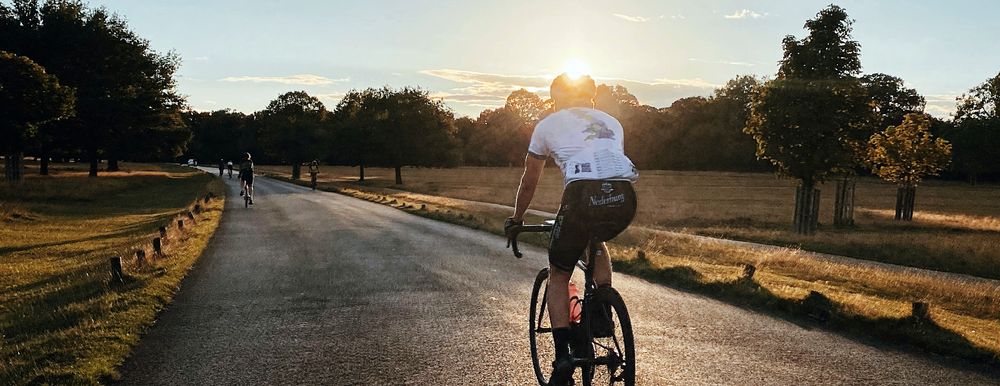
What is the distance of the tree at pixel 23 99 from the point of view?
1048 inches

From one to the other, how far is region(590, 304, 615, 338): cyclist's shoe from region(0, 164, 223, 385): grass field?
12.0ft

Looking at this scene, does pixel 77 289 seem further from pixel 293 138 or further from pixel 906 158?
pixel 293 138

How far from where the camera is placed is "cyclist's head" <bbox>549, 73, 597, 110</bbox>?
4.22 m

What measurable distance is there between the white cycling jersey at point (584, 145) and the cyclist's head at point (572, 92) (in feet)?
0.27

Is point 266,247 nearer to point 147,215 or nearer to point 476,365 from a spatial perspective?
point 476,365

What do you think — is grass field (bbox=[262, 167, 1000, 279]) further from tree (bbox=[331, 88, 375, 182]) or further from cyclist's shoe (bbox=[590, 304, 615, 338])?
tree (bbox=[331, 88, 375, 182])

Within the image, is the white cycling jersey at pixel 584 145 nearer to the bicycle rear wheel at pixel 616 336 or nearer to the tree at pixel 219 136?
the bicycle rear wheel at pixel 616 336

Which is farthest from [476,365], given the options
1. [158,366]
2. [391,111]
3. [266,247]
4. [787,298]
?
[391,111]

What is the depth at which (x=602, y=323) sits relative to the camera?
13.2 ft

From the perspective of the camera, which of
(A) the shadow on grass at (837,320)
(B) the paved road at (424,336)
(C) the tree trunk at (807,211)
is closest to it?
(B) the paved road at (424,336)

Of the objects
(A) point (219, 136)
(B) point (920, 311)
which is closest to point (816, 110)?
(B) point (920, 311)

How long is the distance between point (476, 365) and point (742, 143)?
92.3 metres

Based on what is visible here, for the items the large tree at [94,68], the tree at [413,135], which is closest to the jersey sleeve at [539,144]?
the large tree at [94,68]

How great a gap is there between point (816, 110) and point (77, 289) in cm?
2420
